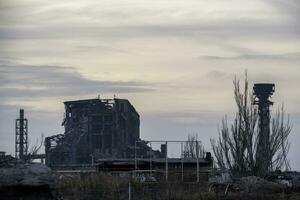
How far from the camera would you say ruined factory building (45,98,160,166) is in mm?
64250

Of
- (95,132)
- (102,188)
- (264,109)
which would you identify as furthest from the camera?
(95,132)

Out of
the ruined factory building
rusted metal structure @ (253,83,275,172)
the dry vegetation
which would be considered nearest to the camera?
the dry vegetation

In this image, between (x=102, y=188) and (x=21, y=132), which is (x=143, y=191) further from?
(x=21, y=132)

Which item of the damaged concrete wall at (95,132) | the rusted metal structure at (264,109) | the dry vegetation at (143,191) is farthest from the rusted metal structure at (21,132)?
the dry vegetation at (143,191)

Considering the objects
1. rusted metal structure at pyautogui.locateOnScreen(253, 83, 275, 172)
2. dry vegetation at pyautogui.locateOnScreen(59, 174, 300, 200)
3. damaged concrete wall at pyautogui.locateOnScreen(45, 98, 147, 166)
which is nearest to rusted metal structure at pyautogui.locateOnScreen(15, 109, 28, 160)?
damaged concrete wall at pyautogui.locateOnScreen(45, 98, 147, 166)

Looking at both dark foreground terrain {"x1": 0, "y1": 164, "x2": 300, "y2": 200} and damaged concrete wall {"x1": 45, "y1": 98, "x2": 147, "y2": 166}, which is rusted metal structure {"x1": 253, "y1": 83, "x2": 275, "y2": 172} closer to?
damaged concrete wall {"x1": 45, "y1": 98, "x2": 147, "y2": 166}

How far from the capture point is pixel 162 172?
3188cm

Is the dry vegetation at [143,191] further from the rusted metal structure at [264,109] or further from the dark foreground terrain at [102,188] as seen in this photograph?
the rusted metal structure at [264,109]

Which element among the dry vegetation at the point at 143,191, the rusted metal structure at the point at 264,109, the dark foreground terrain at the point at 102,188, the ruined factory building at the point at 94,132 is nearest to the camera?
the dark foreground terrain at the point at 102,188

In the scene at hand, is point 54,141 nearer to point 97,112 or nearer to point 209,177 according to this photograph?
point 97,112

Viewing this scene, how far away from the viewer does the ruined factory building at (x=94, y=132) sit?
6425cm

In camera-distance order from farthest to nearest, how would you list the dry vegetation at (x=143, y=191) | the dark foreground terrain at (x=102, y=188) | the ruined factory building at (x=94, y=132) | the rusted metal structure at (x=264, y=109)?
the ruined factory building at (x=94, y=132) < the rusted metal structure at (x=264, y=109) < the dry vegetation at (x=143, y=191) < the dark foreground terrain at (x=102, y=188)

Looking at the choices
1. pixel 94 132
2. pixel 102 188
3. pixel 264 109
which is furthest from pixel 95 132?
pixel 102 188

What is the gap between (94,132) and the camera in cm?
6500
